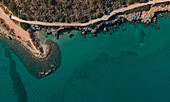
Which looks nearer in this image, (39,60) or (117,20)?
(117,20)

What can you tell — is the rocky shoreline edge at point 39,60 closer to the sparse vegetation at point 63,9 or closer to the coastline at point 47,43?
the coastline at point 47,43

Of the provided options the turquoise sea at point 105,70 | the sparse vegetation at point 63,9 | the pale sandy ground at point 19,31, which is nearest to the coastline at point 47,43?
the pale sandy ground at point 19,31

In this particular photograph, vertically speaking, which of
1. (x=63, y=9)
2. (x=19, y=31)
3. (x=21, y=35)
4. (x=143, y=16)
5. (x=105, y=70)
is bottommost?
(x=105, y=70)

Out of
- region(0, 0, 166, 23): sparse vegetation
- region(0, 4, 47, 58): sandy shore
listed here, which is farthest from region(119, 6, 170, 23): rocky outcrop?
region(0, 4, 47, 58): sandy shore

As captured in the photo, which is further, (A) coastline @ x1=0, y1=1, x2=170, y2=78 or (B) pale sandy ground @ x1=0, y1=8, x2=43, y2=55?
(A) coastline @ x1=0, y1=1, x2=170, y2=78

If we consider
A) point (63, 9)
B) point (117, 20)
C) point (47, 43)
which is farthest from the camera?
point (47, 43)

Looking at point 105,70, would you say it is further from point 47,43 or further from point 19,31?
point 19,31

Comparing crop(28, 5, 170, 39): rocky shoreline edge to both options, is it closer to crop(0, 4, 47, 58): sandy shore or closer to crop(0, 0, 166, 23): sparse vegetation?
crop(0, 0, 166, 23): sparse vegetation

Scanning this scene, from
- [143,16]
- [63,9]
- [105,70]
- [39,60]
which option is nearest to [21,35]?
[39,60]
